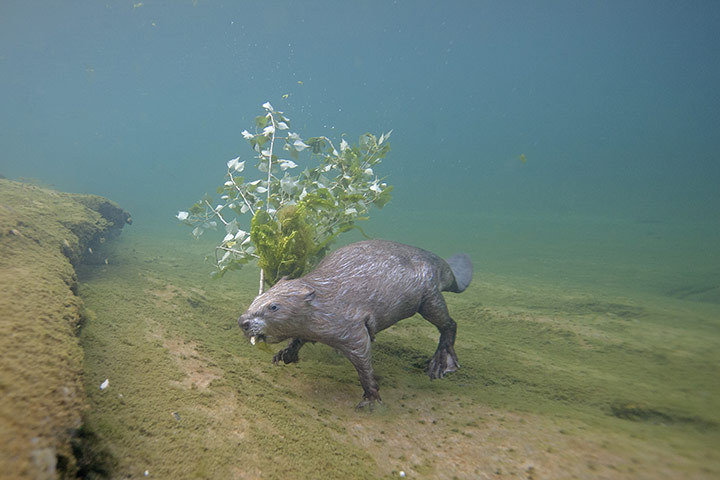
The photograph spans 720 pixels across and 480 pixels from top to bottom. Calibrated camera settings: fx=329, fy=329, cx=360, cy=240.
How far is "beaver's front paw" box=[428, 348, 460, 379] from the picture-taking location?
2.98 m

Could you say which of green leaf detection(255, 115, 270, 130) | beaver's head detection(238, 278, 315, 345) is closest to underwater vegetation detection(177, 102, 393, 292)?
green leaf detection(255, 115, 270, 130)

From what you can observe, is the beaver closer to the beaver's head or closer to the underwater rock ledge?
the beaver's head

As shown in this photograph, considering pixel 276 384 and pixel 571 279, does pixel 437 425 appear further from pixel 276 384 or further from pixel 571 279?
pixel 571 279

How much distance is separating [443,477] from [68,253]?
4.69m

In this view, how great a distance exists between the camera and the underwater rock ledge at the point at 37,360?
109 cm

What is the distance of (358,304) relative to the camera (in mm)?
2574

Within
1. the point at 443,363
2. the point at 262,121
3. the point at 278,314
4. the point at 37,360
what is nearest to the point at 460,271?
the point at 443,363

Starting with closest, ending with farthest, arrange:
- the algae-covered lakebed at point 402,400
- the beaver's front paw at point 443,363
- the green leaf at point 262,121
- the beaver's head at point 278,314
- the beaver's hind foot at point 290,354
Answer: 1. the algae-covered lakebed at point 402,400
2. the beaver's head at point 278,314
3. the beaver's hind foot at point 290,354
4. the beaver's front paw at point 443,363
5. the green leaf at point 262,121

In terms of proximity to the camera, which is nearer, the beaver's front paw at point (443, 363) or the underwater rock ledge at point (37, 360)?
the underwater rock ledge at point (37, 360)

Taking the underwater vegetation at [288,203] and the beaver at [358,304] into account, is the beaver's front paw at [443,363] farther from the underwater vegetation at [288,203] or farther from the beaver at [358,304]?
the underwater vegetation at [288,203]

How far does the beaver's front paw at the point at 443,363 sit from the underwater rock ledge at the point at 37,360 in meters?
2.50

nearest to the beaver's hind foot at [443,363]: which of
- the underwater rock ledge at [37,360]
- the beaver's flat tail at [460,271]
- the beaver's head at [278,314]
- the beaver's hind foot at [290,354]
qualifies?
the beaver's flat tail at [460,271]

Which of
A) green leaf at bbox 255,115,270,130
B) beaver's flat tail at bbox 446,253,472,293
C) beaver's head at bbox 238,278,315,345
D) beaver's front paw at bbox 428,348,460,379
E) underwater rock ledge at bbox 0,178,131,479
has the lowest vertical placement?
beaver's front paw at bbox 428,348,460,379

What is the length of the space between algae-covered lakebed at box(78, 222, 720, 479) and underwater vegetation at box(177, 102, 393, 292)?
0.92 meters
